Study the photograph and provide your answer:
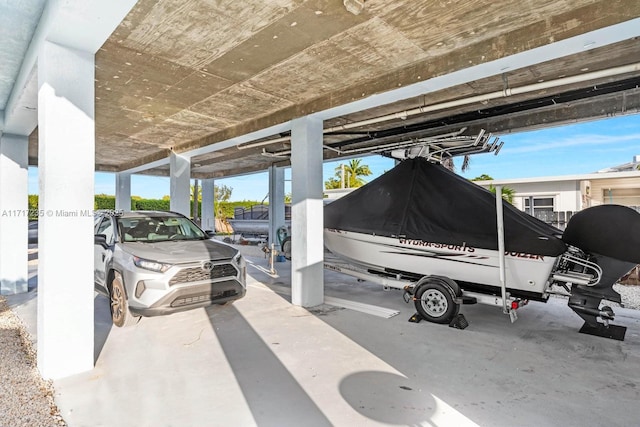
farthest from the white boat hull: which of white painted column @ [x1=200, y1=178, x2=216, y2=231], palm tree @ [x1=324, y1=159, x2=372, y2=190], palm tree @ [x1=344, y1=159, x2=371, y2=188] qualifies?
palm tree @ [x1=344, y1=159, x2=371, y2=188]

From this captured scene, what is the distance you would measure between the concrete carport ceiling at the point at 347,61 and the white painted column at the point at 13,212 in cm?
152

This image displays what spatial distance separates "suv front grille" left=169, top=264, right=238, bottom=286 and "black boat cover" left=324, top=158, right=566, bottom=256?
2.40 meters

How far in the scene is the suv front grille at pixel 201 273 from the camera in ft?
13.8

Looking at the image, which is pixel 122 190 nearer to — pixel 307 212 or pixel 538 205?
pixel 307 212

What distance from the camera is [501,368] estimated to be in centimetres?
348

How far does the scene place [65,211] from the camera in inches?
125

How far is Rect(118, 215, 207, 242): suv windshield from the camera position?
199 inches

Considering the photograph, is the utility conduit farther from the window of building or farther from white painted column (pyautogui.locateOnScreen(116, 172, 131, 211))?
white painted column (pyautogui.locateOnScreen(116, 172, 131, 211))

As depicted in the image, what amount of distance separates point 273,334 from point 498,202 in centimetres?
345

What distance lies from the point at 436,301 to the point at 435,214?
1.33 m

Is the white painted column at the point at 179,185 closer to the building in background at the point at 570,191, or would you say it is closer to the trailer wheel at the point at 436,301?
the trailer wheel at the point at 436,301

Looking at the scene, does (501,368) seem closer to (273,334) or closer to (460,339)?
(460,339)

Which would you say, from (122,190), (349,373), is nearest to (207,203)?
(122,190)

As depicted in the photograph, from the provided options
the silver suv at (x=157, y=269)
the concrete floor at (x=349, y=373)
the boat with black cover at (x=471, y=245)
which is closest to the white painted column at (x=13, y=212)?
the concrete floor at (x=349, y=373)
